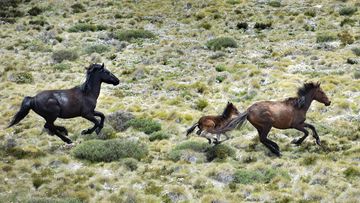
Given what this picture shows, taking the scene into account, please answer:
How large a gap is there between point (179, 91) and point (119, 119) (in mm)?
5241

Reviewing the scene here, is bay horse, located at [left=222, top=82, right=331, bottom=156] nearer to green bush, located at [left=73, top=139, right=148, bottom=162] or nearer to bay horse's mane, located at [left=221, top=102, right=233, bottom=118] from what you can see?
bay horse's mane, located at [left=221, top=102, right=233, bottom=118]

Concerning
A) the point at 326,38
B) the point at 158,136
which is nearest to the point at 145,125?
the point at 158,136

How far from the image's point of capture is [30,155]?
16594 millimetres

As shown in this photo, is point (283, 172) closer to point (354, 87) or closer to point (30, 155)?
point (30, 155)

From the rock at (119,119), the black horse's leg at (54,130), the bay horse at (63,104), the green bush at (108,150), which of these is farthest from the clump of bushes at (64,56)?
the green bush at (108,150)

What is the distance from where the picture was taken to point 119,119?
67.9 feet

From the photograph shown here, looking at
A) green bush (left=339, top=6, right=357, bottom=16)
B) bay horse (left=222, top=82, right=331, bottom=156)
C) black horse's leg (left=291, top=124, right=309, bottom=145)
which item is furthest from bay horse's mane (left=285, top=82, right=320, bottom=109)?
green bush (left=339, top=6, right=357, bottom=16)


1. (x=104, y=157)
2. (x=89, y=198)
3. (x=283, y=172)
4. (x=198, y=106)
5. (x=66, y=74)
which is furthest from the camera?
(x=66, y=74)

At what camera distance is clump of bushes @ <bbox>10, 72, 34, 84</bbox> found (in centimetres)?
2764

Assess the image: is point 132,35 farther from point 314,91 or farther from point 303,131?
point 303,131

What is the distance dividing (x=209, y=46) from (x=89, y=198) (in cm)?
2184

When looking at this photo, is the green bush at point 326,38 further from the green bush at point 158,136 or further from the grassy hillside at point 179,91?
the green bush at point 158,136

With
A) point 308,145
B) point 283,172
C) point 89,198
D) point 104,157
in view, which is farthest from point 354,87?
point 89,198

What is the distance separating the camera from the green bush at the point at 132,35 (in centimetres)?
3672
